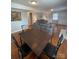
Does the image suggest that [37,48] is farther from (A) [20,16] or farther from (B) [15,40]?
(A) [20,16]

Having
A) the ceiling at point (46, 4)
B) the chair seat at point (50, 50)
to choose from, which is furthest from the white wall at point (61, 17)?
the chair seat at point (50, 50)

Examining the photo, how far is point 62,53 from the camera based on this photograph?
0.81 m

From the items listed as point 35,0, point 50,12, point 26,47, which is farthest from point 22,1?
point 26,47

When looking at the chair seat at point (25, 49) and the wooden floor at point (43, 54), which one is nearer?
the wooden floor at point (43, 54)

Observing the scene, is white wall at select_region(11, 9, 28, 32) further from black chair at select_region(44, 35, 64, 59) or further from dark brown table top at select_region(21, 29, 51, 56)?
black chair at select_region(44, 35, 64, 59)

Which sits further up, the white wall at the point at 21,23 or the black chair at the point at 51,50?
the white wall at the point at 21,23

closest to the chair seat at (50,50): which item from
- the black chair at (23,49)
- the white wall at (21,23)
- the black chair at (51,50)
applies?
the black chair at (51,50)

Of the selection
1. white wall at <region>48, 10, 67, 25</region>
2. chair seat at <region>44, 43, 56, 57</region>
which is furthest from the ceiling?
chair seat at <region>44, 43, 56, 57</region>

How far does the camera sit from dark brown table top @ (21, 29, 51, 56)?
34.0 inches

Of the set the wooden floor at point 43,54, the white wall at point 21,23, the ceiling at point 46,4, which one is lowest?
the wooden floor at point 43,54

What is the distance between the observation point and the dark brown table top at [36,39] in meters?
0.86

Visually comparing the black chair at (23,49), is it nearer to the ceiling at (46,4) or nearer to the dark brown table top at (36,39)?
the dark brown table top at (36,39)

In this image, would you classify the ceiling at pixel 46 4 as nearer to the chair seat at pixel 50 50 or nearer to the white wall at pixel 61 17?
the white wall at pixel 61 17
